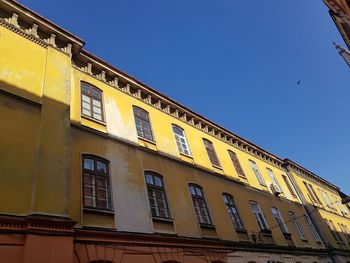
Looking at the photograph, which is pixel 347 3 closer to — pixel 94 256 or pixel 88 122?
pixel 88 122

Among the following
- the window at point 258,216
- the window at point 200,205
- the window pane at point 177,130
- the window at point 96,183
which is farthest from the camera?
the window at point 258,216

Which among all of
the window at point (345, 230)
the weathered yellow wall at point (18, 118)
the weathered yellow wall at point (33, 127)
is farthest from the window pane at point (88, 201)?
the window at point (345, 230)

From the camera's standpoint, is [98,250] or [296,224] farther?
[296,224]

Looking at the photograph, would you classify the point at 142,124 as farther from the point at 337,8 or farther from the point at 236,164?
the point at 337,8

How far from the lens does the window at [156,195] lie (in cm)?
1002

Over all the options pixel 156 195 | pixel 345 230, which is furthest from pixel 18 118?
pixel 345 230

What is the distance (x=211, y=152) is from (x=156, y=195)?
662cm

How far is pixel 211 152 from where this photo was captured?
16344 mm

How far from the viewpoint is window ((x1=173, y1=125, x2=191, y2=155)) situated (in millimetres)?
14086

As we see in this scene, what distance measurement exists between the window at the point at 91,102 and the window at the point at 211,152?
717 cm

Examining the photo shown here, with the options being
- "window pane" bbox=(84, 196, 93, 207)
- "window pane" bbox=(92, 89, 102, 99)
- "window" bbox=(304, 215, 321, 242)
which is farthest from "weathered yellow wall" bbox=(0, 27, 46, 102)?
"window" bbox=(304, 215, 321, 242)

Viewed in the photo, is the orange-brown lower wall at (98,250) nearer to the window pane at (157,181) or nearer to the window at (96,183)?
the window at (96,183)

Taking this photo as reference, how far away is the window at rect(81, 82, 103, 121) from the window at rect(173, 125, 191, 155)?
4.54m

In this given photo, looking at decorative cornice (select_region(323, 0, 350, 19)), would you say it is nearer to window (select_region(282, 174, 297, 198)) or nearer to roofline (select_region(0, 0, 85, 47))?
roofline (select_region(0, 0, 85, 47))
